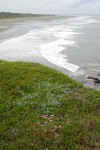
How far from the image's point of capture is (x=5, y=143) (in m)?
6.99

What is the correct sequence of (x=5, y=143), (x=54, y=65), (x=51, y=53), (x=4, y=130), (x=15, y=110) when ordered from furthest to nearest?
1. (x=51, y=53)
2. (x=54, y=65)
3. (x=15, y=110)
4. (x=4, y=130)
5. (x=5, y=143)

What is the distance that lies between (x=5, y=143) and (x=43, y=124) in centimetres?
119

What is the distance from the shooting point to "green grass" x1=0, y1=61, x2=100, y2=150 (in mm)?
6953

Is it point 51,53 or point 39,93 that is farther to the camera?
point 51,53

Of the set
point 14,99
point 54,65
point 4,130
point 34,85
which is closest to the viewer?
point 4,130

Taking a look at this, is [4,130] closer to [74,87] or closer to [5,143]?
[5,143]

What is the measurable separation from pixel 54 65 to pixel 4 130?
11456 millimetres

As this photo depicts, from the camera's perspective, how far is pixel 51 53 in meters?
23.7

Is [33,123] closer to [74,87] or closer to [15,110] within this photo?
[15,110]

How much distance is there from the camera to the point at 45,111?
28.0 ft

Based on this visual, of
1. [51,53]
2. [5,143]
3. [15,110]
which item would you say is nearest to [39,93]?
[15,110]

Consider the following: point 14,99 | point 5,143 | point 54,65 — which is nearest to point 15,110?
point 14,99

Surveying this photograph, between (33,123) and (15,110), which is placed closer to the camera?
(33,123)

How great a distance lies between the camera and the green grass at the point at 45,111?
6.95 meters
